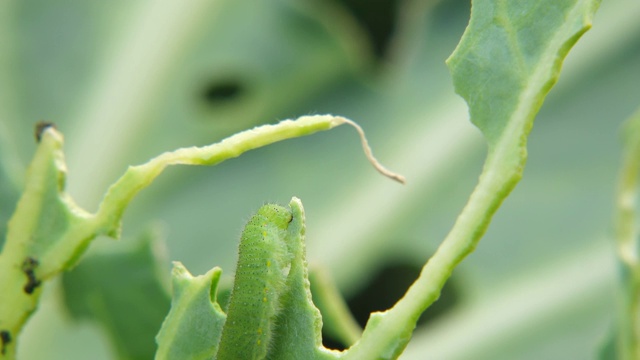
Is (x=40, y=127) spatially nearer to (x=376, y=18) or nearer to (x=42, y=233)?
(x=42, y=233)

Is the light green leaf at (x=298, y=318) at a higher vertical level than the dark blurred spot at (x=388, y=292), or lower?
higher

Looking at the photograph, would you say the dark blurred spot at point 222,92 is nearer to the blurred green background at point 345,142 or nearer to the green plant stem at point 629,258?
the blurred green background at point 345,142

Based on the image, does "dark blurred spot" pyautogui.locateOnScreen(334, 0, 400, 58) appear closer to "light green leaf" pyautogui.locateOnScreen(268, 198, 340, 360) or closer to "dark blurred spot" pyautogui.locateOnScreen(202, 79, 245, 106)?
"dark blurred spot" pyautogui.locateOnScreen(202, 79, 245, 106)

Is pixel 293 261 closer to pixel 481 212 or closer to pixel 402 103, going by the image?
pixel 481 212

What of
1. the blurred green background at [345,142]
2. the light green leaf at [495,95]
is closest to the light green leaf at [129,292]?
the light green leaf at [495,95]

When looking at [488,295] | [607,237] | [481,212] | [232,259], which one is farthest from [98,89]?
[481,212]

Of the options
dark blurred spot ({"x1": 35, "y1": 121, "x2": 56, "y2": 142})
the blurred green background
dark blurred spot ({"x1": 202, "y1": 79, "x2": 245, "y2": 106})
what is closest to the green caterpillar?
dark blurred spot ({"x1": 35, "y1": 121, "x2": 56, "y2": 142})

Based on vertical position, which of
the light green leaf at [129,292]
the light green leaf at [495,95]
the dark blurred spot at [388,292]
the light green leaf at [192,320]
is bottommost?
the dark blurred spot at [388,292]
